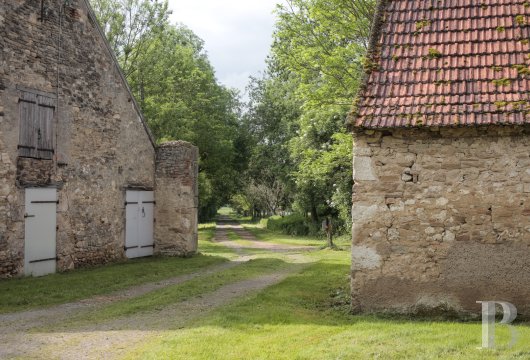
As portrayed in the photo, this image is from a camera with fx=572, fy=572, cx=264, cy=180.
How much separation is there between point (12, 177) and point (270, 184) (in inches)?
1527

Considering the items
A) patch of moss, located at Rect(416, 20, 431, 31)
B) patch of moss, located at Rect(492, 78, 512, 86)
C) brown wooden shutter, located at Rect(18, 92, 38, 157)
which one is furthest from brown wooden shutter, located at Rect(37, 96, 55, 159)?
patch of moss, located at Rect(492, 78, 512, 86)

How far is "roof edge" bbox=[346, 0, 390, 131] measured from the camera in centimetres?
930

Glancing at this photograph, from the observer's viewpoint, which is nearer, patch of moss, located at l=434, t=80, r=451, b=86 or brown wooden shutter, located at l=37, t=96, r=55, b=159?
patch of moss, located at l=434, t=80, r=451, b=86

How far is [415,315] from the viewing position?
9070mm

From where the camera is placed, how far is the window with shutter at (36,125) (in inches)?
560

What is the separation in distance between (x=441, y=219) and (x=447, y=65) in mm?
2637

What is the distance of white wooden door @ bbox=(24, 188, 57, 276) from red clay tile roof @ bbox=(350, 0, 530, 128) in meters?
9.10

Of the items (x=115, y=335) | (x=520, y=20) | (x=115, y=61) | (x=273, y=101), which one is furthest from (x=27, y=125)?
(x=273, y=101)

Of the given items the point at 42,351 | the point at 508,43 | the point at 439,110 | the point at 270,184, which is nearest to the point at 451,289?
the point at 439,110

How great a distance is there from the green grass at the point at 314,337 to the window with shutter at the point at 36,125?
747 centimetres

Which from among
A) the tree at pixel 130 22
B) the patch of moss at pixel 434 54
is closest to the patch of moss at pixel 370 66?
the patch of moss at pixel 434 54

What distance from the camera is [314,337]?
306 inches

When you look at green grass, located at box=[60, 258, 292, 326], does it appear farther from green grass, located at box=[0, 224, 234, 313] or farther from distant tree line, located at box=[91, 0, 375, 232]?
distant tree line, located at box=[91, 0, 375, 232]

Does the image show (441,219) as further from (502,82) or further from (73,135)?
(73,135)
